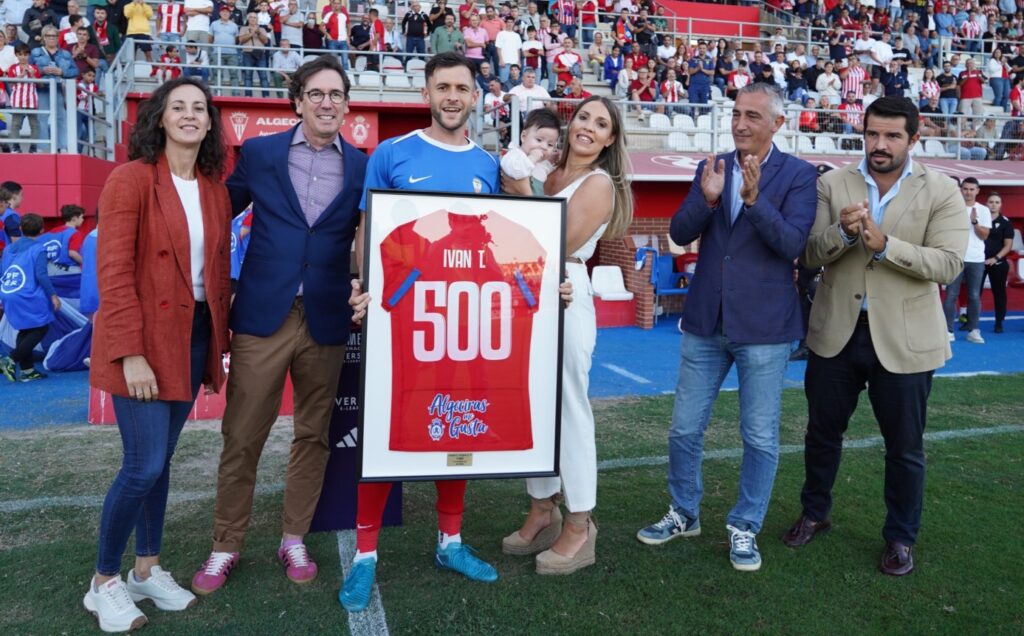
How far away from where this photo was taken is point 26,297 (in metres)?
8.37

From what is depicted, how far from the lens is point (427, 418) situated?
3.35 m

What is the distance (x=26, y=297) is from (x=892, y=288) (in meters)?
7.88

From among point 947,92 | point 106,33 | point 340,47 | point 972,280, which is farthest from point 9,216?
point 947,92

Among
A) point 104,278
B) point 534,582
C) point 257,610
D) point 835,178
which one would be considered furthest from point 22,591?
point 835,178


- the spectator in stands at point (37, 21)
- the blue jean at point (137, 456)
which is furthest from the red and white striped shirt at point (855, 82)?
the blue jean at point (137, 456)

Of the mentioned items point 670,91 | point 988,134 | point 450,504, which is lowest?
point 450,504

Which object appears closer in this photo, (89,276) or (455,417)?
(455,417)

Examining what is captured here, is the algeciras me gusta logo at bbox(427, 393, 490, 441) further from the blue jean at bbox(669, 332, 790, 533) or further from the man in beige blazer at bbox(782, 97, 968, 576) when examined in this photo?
the man in beige blazer at bbox(782, 97, 968, 576)

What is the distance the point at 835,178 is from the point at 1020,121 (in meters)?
16.1

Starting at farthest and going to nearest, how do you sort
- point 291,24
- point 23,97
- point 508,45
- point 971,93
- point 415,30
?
point 971,93 < point 508,45 < point 415,30 < point 291,24 < point 23,97

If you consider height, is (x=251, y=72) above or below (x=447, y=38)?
below

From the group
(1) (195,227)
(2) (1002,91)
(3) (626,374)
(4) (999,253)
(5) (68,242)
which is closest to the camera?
(1) (195,227)

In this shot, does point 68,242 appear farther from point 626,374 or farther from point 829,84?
point 829,84

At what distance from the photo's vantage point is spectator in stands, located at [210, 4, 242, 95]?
15.0 metres
